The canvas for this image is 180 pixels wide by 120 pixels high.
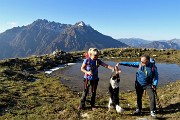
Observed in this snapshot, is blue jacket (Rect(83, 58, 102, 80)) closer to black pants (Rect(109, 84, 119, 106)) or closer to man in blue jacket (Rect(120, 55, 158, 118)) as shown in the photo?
black pants (Rect(109, 84, 119, 106))

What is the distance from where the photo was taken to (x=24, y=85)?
25.1m

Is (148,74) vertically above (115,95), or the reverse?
(148,74)

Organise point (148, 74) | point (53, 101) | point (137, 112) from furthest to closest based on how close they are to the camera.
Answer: point (53, 101), point (137, 112), point (148, 74)

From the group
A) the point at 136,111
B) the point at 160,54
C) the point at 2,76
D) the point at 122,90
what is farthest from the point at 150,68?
the point at 160,54

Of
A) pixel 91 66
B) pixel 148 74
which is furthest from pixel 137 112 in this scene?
pixel 91 66

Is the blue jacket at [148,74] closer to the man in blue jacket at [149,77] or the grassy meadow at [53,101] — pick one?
the man in blue jacket at [149,77]

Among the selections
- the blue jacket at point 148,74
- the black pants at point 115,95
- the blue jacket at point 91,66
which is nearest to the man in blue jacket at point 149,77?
the blue jacket at point 148,74

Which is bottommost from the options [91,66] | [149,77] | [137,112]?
[137,112]

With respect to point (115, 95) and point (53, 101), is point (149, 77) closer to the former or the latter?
point (115, 95)

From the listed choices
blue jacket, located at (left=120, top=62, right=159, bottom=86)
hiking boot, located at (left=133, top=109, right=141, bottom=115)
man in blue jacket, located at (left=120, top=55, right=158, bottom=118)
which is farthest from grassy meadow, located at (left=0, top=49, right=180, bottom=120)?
blue jacket, located at (left=120, top=62, right=159, bottom=86)

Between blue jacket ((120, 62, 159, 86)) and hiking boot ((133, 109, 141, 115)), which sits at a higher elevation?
blue jacket ((120, 62, 159, 86))

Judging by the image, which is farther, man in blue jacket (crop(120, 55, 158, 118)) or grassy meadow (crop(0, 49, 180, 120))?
grassy meadow (crop(0, 49, 180, 120))

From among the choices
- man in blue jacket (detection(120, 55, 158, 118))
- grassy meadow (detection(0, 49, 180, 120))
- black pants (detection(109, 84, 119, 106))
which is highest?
man in blue jacket (detection(120, 55, 158, 118))

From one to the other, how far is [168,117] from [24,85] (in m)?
15.8
